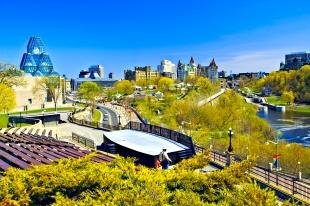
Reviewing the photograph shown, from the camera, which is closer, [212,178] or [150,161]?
[212,178]

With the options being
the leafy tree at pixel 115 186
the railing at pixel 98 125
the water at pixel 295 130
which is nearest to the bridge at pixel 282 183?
the leafy tree at pixel 115 186

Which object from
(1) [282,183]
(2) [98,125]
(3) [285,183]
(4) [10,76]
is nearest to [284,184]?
(1) [282,183]

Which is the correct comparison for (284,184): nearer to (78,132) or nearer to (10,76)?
(78,132)

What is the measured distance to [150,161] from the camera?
24.8m

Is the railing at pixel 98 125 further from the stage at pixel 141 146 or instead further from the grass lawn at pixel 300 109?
the grass lawn at pixel 300 109

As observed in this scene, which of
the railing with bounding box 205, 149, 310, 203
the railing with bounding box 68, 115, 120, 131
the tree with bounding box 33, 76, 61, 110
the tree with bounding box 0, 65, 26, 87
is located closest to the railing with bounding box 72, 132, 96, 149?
the railing with bounding box 68, 115, 120, 131

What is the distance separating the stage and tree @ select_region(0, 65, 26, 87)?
161 feet

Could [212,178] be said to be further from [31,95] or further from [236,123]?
[31,95]

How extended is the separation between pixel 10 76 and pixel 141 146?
186 ft

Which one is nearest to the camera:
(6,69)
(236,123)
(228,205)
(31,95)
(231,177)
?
(228,205)

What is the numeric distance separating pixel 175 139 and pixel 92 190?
21.1m

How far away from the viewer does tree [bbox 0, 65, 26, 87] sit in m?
75.6

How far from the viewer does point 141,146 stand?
27.8 meters

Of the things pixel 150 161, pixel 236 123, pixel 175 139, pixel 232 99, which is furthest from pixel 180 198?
pixel 232 99
